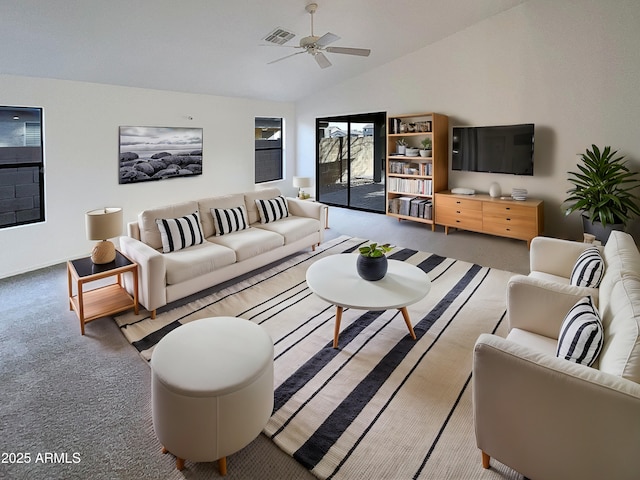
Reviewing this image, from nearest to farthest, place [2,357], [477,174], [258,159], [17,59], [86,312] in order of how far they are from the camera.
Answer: [2,357], [86,312], [17,59], [477,174], [258,159]

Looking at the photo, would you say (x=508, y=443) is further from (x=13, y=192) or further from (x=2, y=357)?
(x=13, y=192)

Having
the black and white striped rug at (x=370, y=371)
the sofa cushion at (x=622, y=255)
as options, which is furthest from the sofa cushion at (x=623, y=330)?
the black and white striped rug at (x=370, y=371)

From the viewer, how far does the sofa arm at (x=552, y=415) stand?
1.33m

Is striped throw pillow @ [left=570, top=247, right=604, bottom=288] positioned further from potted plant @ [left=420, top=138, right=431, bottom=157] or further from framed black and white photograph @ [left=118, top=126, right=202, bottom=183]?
Result: framed black and white photograph @ [left=118, top=126, right=202, bottom=183]

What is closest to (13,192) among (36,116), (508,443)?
(36,116)

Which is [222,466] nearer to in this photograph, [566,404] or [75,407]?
[75,407]

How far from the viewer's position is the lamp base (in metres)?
3.27

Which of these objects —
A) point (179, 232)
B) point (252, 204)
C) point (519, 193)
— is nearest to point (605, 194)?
point (519, 193)

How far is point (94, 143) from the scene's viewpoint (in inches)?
191

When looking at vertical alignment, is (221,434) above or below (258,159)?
below

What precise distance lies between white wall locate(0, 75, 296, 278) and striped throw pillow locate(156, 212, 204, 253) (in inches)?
70.2

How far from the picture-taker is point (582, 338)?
1.68 m

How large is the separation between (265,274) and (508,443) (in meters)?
3.10

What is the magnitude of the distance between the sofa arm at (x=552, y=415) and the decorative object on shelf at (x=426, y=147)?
16.5 ft
